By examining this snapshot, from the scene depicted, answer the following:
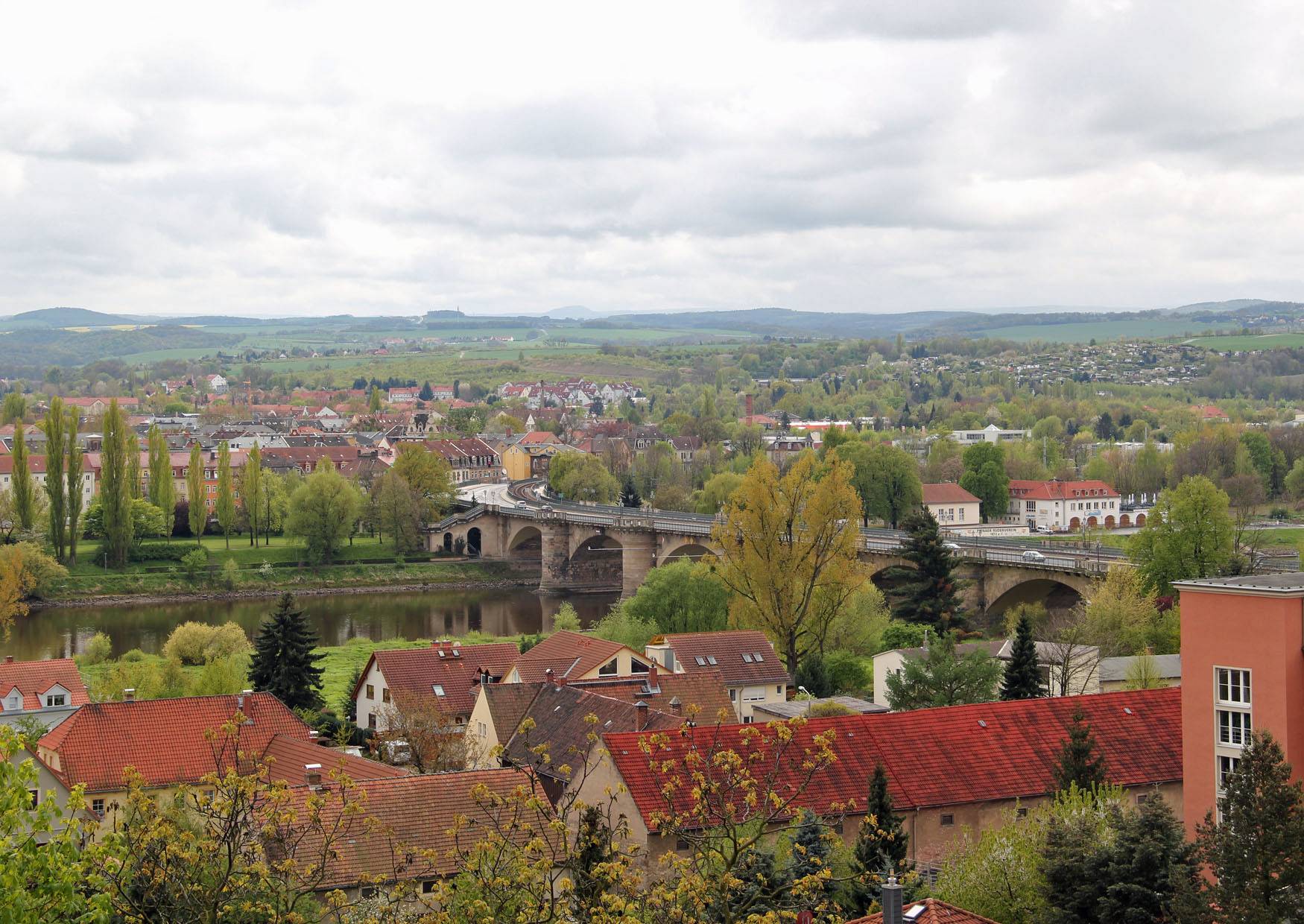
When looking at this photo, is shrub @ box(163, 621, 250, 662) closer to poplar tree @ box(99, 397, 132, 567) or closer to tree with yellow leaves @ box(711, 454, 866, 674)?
tree with yellow leaves @ box(711, 454, 866, 674)

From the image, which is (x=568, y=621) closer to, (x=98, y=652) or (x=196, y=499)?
(x=98, y=652)

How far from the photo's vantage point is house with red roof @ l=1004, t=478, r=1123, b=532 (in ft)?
359

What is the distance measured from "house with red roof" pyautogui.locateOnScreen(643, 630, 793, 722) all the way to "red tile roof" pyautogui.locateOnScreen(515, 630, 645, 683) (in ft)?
5.77

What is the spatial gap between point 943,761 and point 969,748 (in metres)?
0.75

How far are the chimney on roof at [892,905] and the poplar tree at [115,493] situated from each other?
265ft

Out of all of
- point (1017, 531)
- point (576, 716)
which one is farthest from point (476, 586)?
point (576, 716)

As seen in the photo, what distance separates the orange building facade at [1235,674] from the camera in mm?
21391

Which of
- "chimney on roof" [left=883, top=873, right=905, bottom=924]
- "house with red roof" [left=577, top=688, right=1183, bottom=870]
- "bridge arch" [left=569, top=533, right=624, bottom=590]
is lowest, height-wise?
"bridge arch" [left=569, top=533, right=624, bottom=590]

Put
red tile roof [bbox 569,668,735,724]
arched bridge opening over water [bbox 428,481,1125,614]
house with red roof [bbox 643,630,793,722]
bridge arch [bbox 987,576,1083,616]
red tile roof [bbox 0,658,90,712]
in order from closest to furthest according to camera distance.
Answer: red tile roof [bbox 569,668,735,724], red tile roof [bbox 0,658,90,712], house with red roof [bbox 643,630,793,722], arched bridge opening over water [bbox 428,481,1125,614], bridge arch [bbox 987,576,1083,616]

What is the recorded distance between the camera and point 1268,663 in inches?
848

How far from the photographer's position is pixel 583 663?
40.0m

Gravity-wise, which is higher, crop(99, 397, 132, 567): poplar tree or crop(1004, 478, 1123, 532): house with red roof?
crop(99, 397, 132, 567): poplar tree

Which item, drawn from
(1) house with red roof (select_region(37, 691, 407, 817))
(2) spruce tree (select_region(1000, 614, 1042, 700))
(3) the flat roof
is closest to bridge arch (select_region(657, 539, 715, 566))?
(2) spruce tree (select_region(1000, 614, 1042, 700))

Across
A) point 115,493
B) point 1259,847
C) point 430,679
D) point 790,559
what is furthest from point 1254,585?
point 115,493
